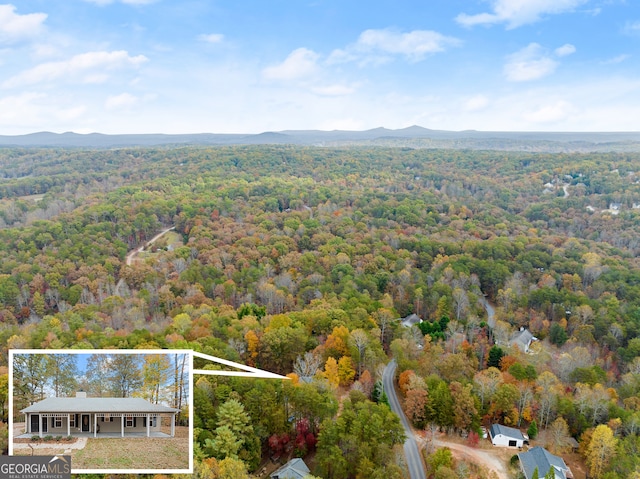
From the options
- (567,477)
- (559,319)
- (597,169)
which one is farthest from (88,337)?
(597,169)

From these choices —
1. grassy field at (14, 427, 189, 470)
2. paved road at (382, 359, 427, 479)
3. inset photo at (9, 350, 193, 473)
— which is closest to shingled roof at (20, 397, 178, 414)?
inset photo at (9, 350, 193, 473)

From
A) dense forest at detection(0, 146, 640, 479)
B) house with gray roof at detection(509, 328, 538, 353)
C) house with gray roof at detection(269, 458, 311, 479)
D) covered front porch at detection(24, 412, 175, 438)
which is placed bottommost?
house with gray roof at detection(269, 458, 311, 479)

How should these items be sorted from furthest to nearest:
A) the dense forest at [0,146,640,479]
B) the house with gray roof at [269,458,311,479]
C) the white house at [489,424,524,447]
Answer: the white house at [489,424,524,447]
the dense forest at [0,146,640,479]
the house with gray roof at [269,458,311,479]

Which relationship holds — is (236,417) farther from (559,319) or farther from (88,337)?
(559,319)

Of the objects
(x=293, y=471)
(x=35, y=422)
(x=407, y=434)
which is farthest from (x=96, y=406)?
(x=407, y=434)

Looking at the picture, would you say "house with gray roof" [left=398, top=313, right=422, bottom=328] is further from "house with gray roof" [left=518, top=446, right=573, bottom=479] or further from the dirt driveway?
"house with gray roof" [left=518, top=446, right=573, bottom=479]

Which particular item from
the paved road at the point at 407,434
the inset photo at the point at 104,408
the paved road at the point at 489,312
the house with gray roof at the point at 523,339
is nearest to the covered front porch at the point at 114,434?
the inset photo at the point at 104,408
